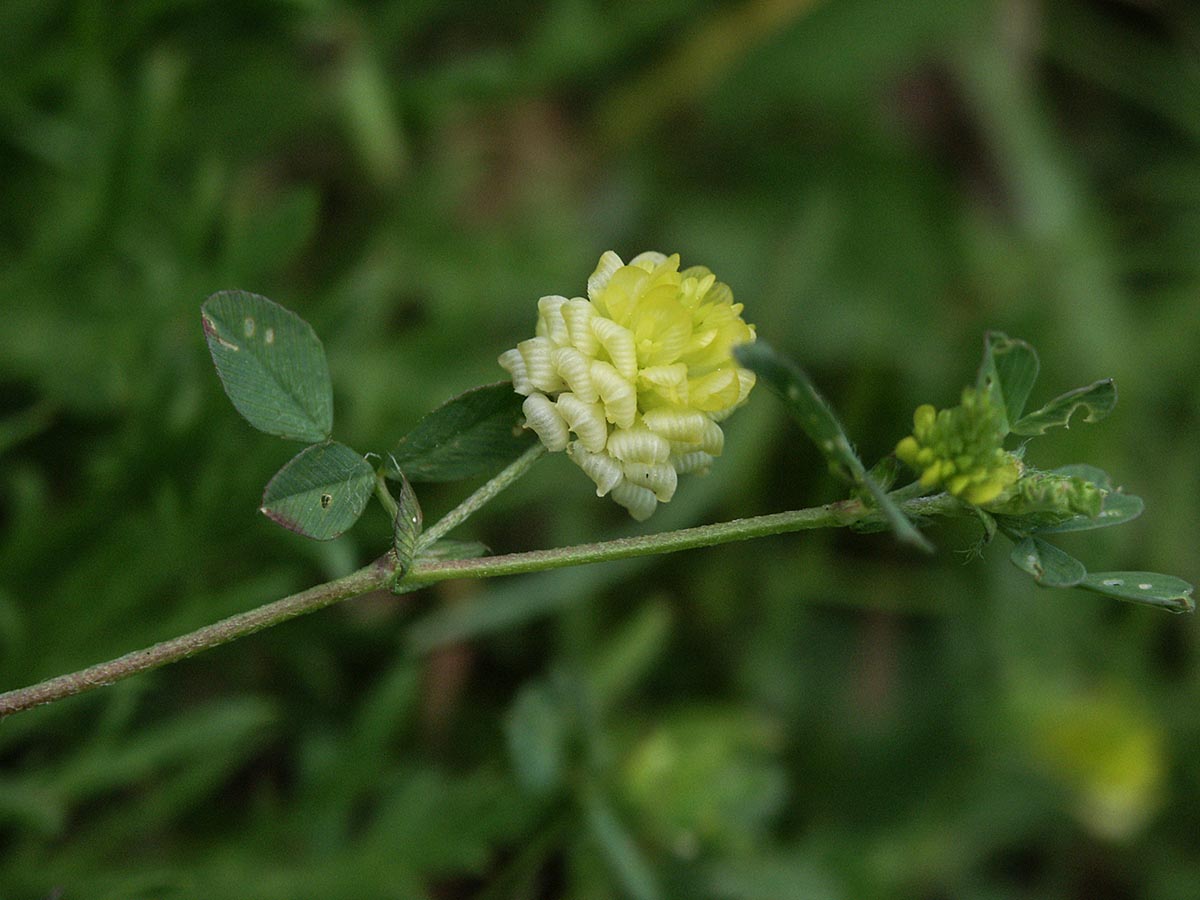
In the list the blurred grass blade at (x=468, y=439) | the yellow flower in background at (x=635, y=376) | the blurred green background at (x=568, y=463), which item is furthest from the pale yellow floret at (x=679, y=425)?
the blurred green background at (x=568, y=463)

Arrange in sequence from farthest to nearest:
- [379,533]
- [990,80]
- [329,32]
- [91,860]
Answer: [990,80]
[329,32]
[379,533]
[91,860]

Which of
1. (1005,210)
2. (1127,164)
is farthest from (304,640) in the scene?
(1127,164)

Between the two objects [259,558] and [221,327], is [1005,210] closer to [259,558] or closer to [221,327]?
[259,558]

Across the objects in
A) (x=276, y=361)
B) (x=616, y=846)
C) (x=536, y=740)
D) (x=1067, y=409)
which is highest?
(x=276, y=361)

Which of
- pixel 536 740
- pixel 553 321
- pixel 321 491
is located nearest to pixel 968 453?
pixel 553 321

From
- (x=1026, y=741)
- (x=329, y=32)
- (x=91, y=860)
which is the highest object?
(x=329, y=32)

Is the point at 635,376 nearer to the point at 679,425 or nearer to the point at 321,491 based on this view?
the point at 679,425

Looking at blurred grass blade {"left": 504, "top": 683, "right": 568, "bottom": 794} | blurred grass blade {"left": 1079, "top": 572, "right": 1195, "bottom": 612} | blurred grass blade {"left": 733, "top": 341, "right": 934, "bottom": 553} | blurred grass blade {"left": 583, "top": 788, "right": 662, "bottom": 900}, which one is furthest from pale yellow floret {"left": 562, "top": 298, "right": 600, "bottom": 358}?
blurred grass blade {"left": 583, "top": 788, "right": 662, "bottom": 900}
